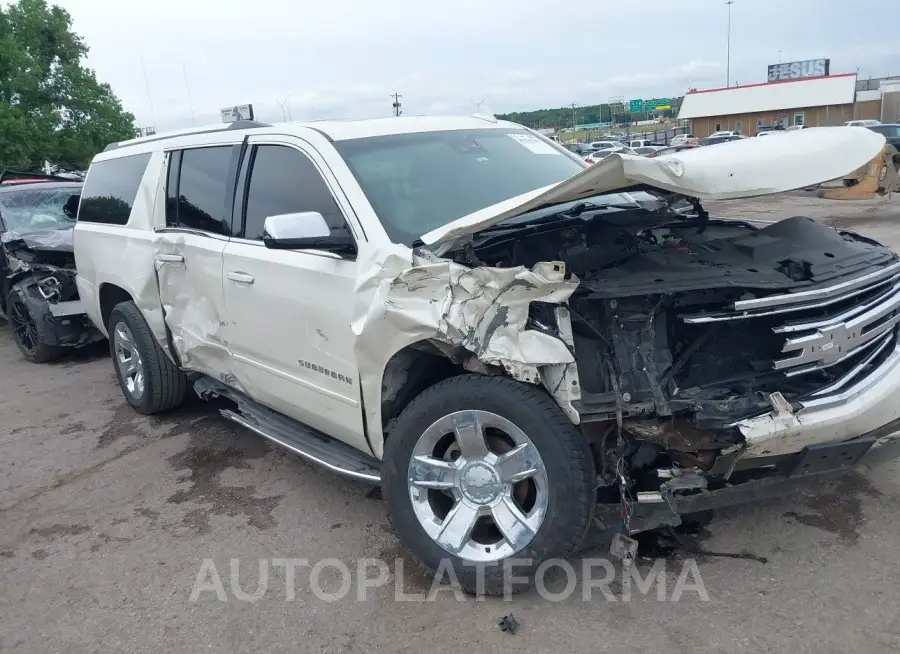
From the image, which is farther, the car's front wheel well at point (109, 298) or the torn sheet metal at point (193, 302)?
the car's front wheel well at point (109, 298)

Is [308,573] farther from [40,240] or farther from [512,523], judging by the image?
[40,240]

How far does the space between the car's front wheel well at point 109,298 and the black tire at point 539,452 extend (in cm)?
320

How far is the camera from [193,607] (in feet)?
10.2

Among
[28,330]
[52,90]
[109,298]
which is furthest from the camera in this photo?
[52,90]

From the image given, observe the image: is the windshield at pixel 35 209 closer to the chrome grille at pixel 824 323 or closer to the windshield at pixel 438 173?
the windshield at pixel 438 173

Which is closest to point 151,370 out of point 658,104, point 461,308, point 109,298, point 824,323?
point 109,298

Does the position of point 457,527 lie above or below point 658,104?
above

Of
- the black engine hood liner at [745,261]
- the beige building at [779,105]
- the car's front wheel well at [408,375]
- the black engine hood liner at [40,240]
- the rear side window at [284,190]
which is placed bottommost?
the beige building at [779,105]

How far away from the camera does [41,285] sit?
7188 millimetres

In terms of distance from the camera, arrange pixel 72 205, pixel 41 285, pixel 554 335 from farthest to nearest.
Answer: pixel 72 205, pixel 41 285, pixel 554 335

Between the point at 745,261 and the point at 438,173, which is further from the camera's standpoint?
the point at 438,173

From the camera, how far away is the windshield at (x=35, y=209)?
7.94m

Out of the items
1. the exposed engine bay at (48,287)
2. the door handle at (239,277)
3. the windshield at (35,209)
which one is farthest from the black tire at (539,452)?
the windshield at (35,209)

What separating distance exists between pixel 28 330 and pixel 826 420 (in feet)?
24.4
